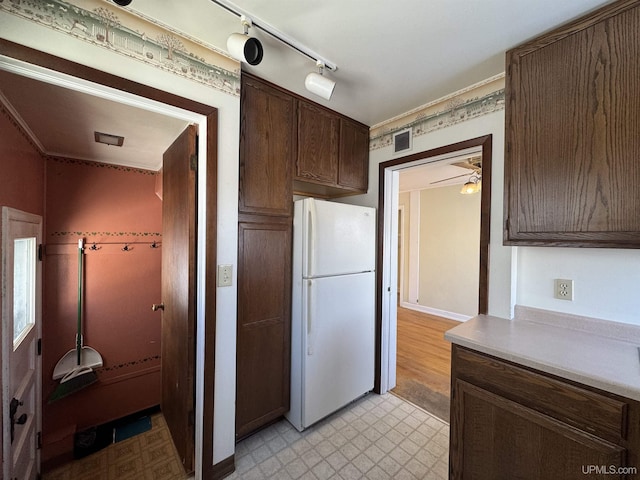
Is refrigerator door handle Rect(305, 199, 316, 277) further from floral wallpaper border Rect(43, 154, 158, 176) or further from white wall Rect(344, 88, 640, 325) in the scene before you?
floral wallpaper border Rect(43, 154, 158, 176)

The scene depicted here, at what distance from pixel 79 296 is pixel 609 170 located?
3.55 meters

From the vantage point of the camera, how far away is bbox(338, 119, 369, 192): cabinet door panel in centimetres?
218

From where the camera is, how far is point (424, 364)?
2850 millimetres

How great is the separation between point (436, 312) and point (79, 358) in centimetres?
482

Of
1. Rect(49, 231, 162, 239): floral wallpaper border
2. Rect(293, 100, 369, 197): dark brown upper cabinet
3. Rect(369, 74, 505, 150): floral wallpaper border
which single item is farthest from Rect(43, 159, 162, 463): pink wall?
Rect(369, 74, 505, 150): floral wallpaper border

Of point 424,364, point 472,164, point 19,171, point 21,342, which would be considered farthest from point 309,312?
point 472,164

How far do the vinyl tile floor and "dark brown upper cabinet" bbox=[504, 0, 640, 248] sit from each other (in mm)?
1469

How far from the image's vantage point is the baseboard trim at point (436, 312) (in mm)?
4258

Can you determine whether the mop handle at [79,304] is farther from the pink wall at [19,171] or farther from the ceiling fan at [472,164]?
the ceiling fan at [472,164]

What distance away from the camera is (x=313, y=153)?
6.50 feet

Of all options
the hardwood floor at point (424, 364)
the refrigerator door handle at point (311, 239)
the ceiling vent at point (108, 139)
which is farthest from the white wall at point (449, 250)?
the ceiling vent at point (108, 139)

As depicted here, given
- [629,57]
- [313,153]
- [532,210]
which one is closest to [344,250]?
[313,153]

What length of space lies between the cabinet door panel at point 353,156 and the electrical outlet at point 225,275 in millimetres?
1176

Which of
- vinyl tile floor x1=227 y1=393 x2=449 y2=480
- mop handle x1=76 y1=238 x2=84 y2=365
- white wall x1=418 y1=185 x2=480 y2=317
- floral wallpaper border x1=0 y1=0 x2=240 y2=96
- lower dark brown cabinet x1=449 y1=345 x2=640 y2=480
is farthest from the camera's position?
white wall x1=418 y1=185 x2=480 y2=317
